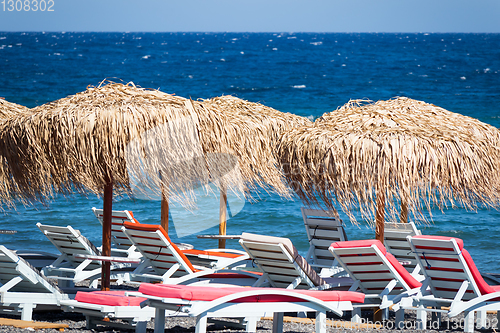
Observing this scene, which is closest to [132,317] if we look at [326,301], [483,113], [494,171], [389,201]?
[326,301]

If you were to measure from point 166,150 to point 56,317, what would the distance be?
Answer: 195 centimetres

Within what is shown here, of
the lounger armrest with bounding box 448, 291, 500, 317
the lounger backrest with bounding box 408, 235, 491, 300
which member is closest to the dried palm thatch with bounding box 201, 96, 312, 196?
the lounger backrest with bounding box 408, 235, 491, 300

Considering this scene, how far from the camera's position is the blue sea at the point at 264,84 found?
45.4ft

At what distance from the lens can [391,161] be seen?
495cm

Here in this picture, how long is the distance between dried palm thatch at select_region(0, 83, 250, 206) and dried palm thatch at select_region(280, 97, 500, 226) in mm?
856

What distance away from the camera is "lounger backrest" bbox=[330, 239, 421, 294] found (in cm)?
495

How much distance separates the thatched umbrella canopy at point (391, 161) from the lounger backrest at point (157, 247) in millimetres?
1352

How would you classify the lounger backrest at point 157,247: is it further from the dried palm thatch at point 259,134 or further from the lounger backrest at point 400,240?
the lounger backrest at point 400,240

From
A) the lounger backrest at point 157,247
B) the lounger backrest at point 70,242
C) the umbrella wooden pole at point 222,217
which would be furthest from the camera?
the umbrella wooden pole at point 222,217

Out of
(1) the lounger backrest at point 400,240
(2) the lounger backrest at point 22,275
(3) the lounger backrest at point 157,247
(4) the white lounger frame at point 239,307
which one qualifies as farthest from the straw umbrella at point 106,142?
(1) the lounger backrest at point 400,240

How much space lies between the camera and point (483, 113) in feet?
110

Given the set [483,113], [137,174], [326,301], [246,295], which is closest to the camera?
[246,295]

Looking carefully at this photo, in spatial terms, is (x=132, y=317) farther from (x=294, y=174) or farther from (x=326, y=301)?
(x=294, y=174)

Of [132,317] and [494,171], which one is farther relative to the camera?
[494,171]
